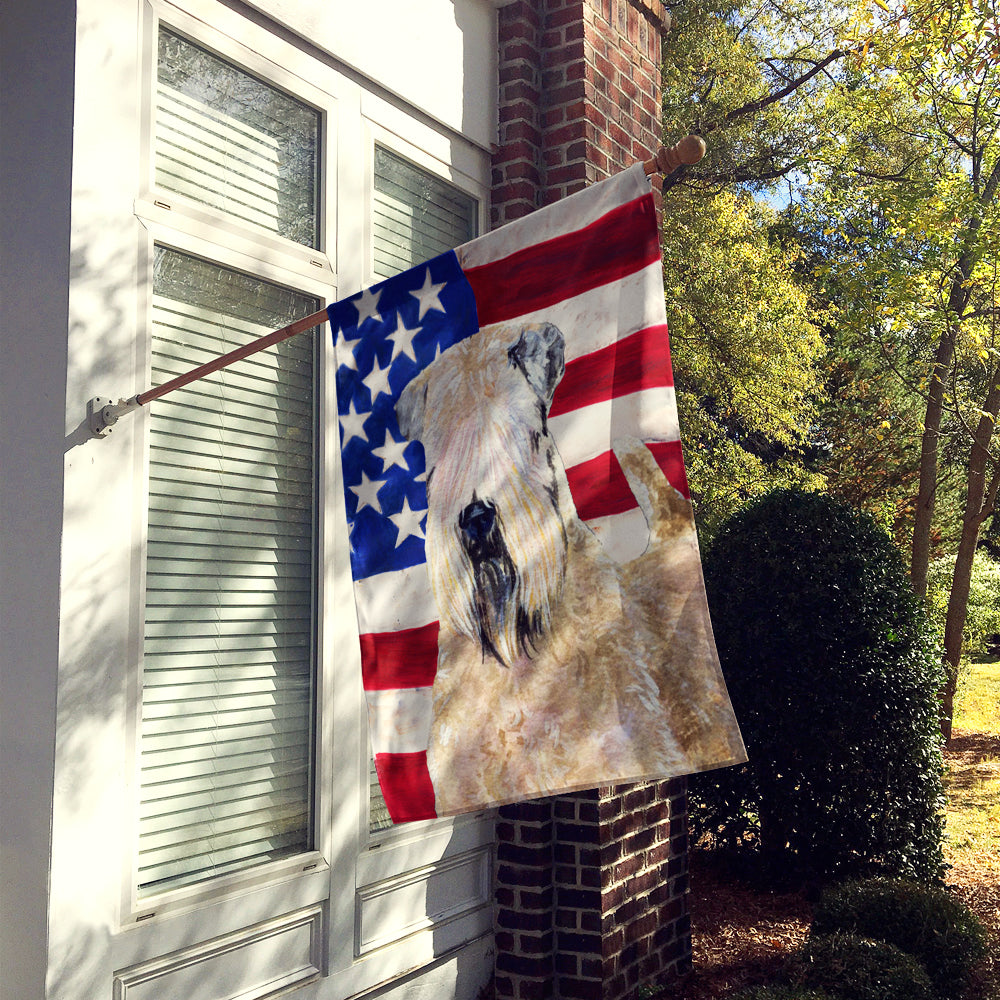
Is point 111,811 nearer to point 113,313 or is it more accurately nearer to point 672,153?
point 113,313

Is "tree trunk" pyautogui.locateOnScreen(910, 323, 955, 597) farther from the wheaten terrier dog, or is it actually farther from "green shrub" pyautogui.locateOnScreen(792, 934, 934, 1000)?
the wheaten terrier dog

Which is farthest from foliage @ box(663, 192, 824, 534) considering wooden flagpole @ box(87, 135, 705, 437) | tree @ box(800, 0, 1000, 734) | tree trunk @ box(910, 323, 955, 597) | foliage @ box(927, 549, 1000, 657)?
wooden flagpole @ box(87, 135, 705, 437)

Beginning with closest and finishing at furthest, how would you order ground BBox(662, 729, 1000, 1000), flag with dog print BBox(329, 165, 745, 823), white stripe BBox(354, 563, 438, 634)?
flag with dog print BBox(329, 165, 745, 823) → white stripe BBox(354, 563, 438, 634) → ground BBox(662, 729, 1000, 1000)

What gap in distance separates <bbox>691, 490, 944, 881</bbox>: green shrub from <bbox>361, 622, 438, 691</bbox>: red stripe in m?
3.95

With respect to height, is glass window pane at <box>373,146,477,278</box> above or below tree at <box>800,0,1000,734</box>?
below

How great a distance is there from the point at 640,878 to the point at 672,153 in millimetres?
3532

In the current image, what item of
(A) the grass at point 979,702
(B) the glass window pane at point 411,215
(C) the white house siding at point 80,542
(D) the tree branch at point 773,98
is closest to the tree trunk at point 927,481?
(A) the grass at point 979,702

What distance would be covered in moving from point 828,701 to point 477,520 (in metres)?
4.15

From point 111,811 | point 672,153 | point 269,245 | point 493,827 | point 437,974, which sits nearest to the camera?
point 672,153

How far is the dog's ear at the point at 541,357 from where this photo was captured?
2320 mm

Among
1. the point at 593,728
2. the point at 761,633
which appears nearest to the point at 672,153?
the point at 593,728

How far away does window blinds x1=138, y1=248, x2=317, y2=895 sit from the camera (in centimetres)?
301

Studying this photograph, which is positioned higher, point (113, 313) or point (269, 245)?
point (269, 245)

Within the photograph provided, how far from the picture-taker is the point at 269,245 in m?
3.47
